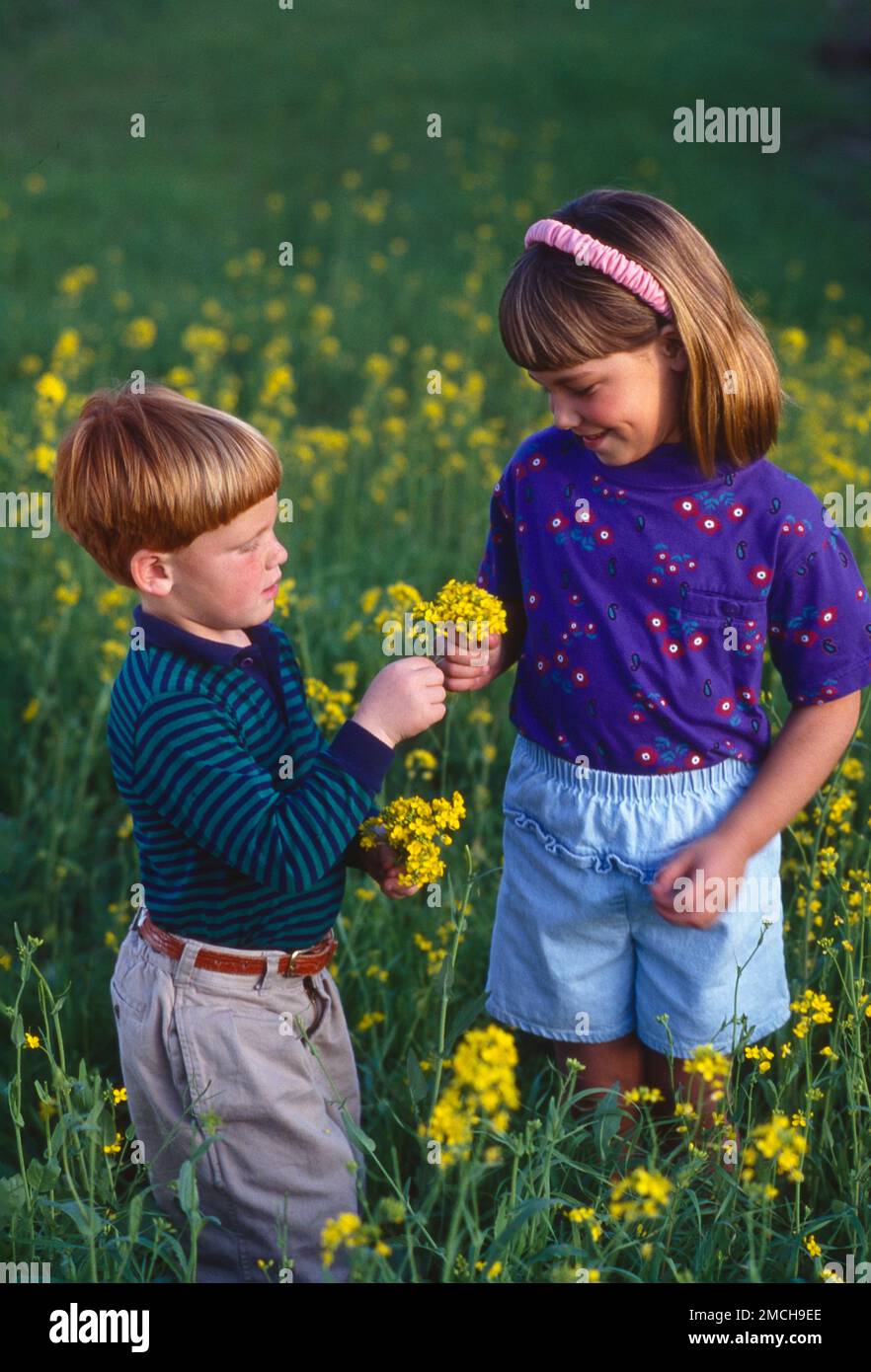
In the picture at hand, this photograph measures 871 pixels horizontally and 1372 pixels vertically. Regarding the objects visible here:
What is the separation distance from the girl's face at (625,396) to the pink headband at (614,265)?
0.17 feet

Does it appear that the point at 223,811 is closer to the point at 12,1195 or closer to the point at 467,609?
the point at 467,609

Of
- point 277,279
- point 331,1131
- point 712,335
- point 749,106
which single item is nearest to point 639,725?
point 712,335

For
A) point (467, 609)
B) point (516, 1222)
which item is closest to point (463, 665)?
point (467, 609)

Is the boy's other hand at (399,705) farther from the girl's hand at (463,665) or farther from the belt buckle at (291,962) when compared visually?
the belt buckle at (291,962)

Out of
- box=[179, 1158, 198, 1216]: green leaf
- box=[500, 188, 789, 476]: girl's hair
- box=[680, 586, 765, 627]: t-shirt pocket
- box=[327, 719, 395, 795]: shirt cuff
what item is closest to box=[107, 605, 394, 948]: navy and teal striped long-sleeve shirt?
box=[327, 719, 395, 795]: shirt cuff

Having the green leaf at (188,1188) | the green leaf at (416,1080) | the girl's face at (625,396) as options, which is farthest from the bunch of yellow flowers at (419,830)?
the girl's face at (625,396)

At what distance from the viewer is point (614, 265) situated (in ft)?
6.07

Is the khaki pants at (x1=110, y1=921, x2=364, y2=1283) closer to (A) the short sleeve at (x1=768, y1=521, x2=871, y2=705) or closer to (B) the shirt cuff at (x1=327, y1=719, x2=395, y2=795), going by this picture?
(B) the shirt cuff at (x1=327, y1=719, x2=395, y2=795)

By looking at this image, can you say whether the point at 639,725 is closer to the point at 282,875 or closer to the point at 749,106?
the point at 282,875

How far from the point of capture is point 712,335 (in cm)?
189

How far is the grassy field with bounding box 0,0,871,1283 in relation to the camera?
1.87 m

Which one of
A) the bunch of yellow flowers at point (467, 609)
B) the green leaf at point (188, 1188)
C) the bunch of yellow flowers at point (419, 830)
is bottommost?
the green leaf at point (188, 1188)

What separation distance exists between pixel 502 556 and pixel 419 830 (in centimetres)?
60

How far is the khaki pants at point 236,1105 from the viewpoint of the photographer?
6.33 ft
